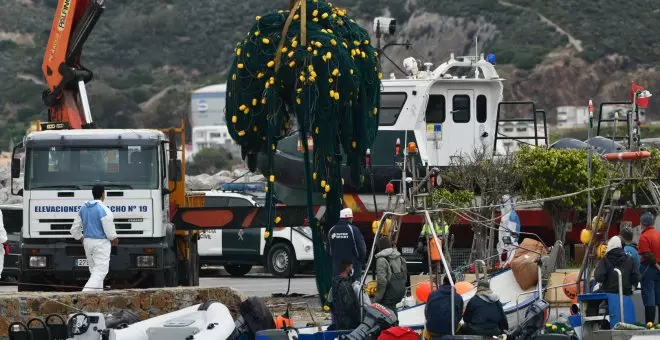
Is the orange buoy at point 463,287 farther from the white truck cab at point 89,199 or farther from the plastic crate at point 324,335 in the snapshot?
the white truck cab at point 89,199

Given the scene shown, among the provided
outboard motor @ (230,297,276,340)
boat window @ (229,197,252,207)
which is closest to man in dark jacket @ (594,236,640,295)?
outboard motor @ (230,297,276,340)

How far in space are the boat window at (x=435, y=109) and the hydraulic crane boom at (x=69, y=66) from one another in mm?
6807

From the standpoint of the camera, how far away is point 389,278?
1769 cm

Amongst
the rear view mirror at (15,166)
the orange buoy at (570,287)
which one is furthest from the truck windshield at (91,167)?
the orange buoy at (570,287)

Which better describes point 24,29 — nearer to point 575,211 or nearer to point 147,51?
point 147,51

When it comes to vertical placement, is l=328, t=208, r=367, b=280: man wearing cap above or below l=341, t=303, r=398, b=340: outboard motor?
above

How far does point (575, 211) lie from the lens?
27125mm

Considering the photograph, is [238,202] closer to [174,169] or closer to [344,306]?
[174,169]

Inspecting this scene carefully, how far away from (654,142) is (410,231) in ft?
22.1

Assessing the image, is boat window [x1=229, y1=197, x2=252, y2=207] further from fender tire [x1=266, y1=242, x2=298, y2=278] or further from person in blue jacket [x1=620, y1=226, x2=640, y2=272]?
person in blue jacket [x1=620, y1=226, x2=640, y2=272]

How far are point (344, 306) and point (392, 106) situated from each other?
13.0 meters

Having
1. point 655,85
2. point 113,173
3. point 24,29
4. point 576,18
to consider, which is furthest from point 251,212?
point 24,29

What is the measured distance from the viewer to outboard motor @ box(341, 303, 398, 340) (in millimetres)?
16000

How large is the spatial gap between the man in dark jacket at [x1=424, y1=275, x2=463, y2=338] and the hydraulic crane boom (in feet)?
38.7
